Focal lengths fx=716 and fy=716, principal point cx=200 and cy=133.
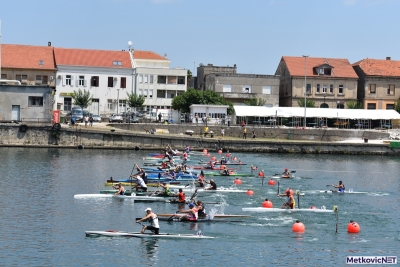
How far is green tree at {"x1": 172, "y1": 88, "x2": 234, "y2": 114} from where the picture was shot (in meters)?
97.4

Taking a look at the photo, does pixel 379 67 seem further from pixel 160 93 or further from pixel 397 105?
pixel 160 93

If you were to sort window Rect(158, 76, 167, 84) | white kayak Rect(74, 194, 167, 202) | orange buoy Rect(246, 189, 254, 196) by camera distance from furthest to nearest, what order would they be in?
window Rect(158, 76, 167, 84) < orange buoy Rect(246, 189, 254, 196) < white kayak Rect(74, 194, 167, 202)

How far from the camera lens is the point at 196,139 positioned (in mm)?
83000

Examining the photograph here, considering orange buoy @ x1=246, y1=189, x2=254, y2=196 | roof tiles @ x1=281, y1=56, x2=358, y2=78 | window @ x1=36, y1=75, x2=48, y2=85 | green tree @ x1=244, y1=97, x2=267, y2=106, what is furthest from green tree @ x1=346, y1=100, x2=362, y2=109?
orange buoy @ x1=246, y1=189, x2=254, y2=196

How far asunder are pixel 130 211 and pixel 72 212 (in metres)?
3.30

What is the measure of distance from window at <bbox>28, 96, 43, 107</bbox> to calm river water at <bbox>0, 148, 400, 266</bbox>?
19.8m

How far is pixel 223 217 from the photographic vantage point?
39.0 m

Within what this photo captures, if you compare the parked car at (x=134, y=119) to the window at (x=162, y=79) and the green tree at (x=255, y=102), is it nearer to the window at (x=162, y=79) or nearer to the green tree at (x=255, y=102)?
the window at (x=162, y=79)

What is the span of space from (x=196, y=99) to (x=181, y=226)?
200 ft

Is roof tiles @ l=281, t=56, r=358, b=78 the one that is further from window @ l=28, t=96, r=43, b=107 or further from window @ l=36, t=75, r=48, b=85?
window @ l=28, t=96, r=43, b=107

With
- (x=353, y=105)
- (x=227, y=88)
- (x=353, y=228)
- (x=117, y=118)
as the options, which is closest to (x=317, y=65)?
(x=353, y=105)

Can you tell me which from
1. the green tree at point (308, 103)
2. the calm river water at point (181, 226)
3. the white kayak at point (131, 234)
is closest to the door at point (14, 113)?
the calm river water at point (181, 226)

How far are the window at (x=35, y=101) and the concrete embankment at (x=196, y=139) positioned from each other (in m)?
2.58

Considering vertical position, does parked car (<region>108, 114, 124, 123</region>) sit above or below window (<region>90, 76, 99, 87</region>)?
below
